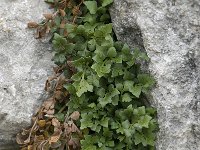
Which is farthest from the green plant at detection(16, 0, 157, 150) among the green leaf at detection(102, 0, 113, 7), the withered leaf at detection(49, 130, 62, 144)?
the withered leaf at detection(49, 130, 62, 144)

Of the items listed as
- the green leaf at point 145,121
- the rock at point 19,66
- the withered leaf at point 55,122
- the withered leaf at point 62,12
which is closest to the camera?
the green leaf at point 145,121

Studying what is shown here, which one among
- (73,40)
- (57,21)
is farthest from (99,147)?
(57,21)

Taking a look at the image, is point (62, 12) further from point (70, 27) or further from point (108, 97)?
point (108, 97)

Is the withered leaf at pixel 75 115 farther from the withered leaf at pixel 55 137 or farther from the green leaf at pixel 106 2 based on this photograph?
the green leaf at pixel 106 2

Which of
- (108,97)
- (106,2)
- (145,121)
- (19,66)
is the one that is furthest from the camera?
(19,66)

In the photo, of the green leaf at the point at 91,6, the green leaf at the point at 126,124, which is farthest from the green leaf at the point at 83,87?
the green leaf at the point at 91,6

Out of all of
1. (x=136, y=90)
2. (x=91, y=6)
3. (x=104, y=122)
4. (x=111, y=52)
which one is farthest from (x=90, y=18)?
(x=104, y=122)
